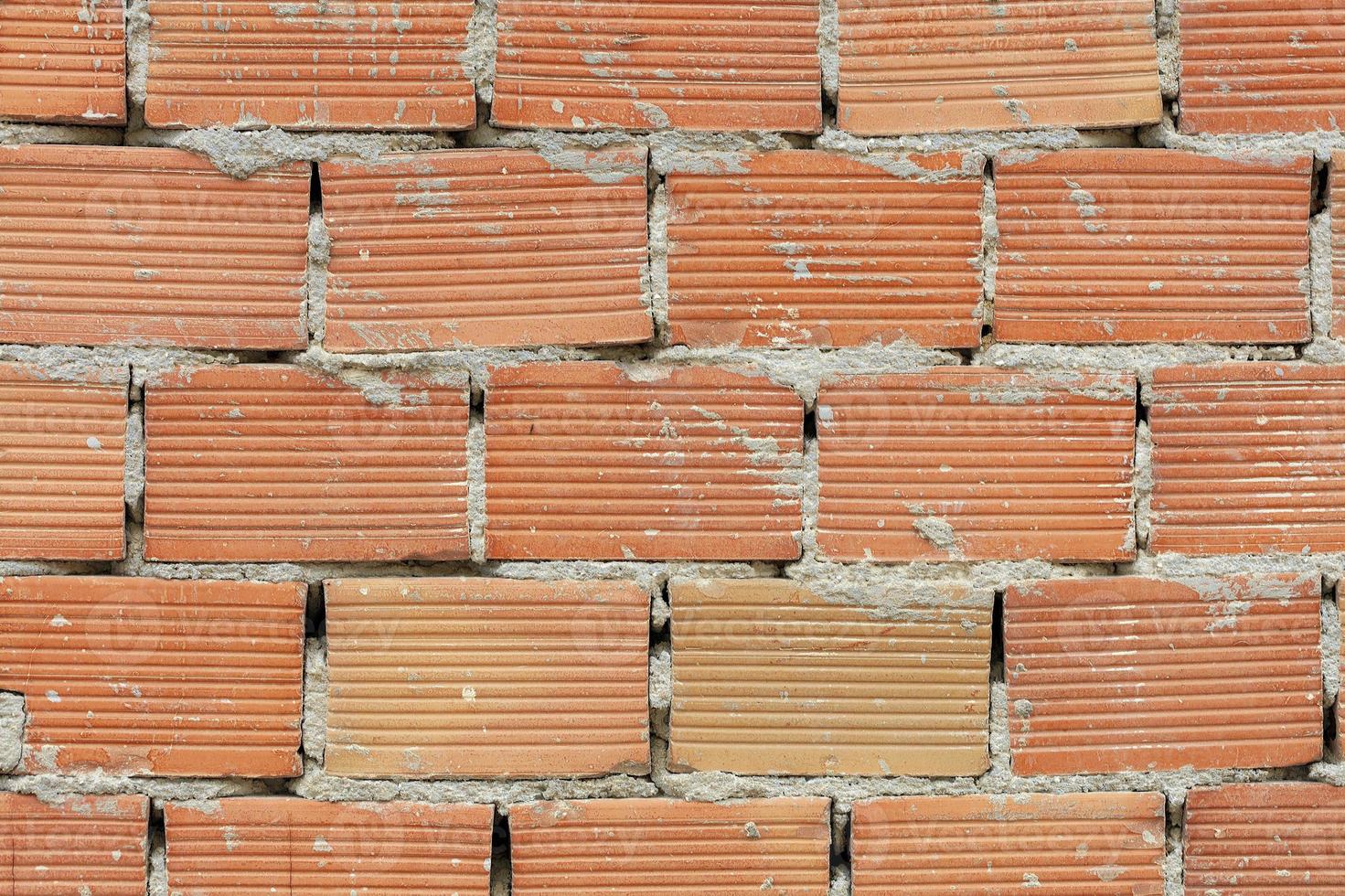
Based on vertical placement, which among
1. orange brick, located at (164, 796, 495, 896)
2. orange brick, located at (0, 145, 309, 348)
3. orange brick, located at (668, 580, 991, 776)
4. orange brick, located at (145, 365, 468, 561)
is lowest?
orange brick, located at (164, 796, 495, 896)

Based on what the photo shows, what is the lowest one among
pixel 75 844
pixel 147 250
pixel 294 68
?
pixel 75 844

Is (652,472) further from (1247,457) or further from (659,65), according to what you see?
(1247,457)

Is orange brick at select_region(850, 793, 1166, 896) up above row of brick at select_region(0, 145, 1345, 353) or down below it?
below

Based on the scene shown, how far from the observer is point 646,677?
4.75 ft

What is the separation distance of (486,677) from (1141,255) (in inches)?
39.8

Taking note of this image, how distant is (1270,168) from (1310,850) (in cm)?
89

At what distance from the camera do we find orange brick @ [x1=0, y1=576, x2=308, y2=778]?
4.68 feet

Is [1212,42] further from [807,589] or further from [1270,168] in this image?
[807,589]

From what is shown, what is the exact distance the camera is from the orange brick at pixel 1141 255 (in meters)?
1.44

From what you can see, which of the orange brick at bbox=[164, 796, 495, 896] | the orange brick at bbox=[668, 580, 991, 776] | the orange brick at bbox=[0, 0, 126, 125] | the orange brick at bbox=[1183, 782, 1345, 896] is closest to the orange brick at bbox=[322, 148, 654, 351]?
the orange brick at bbox=[0, 0, 126, 125]

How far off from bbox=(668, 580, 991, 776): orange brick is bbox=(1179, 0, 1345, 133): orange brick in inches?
29.8

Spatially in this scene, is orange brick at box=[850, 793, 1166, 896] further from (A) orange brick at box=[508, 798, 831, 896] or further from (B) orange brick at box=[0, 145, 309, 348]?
(B) orange brick at box=[0, 145, 309, 348]

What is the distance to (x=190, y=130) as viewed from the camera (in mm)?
1430

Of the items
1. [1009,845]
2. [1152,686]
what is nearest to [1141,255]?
[1152,686]
